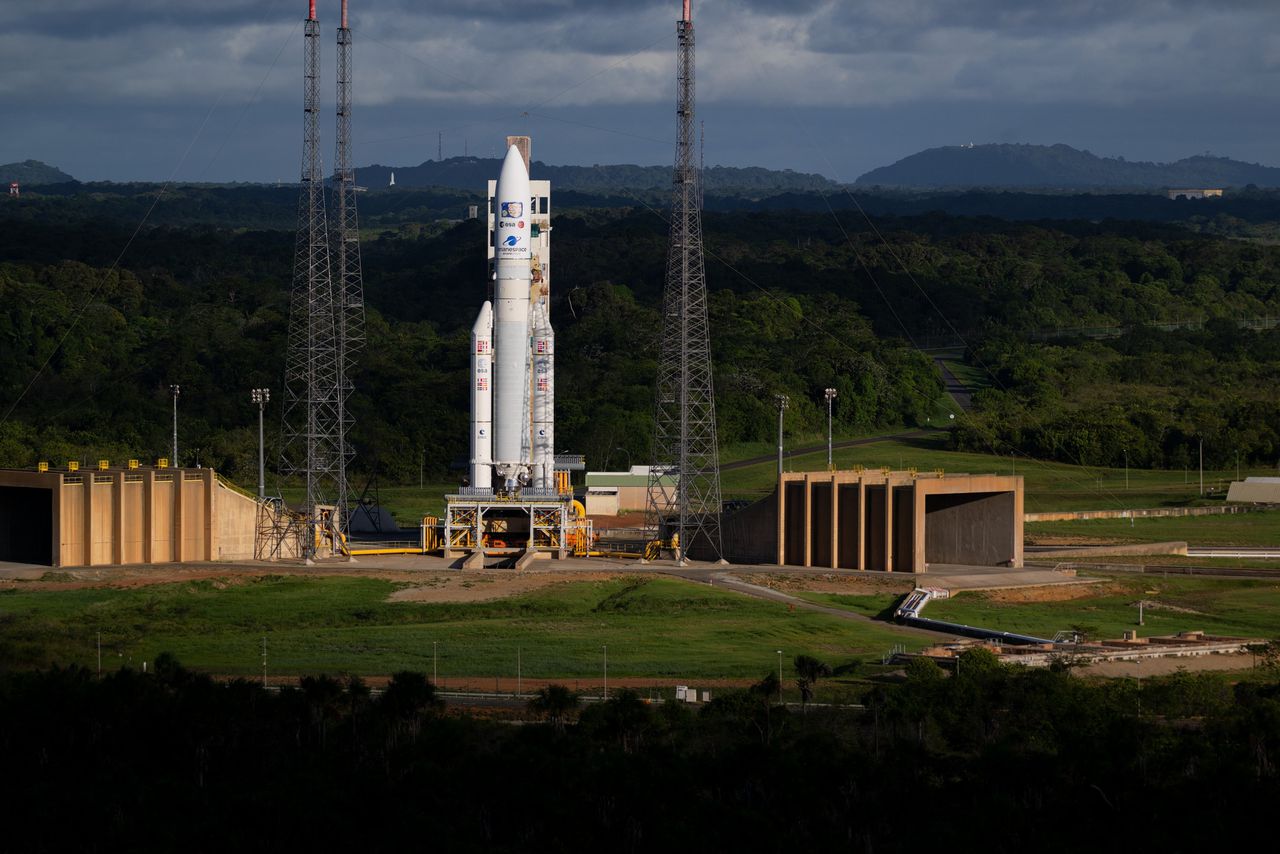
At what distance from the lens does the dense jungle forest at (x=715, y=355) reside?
385 ft

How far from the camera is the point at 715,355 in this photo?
137750 millimetres

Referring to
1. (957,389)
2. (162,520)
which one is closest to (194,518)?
(162,520)

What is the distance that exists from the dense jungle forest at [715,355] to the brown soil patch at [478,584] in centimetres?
3128

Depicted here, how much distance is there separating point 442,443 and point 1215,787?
265ft

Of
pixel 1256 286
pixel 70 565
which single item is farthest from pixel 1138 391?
pixel 70 565

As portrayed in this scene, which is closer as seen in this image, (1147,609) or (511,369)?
(1147,609)

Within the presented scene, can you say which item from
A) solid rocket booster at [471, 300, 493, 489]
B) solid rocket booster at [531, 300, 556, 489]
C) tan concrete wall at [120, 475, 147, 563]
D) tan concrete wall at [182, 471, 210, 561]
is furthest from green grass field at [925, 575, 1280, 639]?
tan concrete wall at [120, 475, 147, 563]

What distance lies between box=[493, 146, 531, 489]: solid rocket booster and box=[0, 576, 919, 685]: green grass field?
36.3ft

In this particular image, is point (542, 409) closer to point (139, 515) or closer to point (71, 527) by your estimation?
point (139, 515)

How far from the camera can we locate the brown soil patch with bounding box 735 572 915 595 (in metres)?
70.8

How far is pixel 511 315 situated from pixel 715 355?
58.2m

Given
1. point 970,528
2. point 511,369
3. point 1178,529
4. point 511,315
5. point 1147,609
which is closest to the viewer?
point 1147,609

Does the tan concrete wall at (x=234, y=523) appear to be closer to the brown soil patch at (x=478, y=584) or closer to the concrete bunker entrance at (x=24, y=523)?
the concrete bunker entrance at (x=24, y=523)

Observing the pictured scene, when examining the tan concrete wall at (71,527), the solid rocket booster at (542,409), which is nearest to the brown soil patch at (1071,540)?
the solid rocket booster at (542,409)
